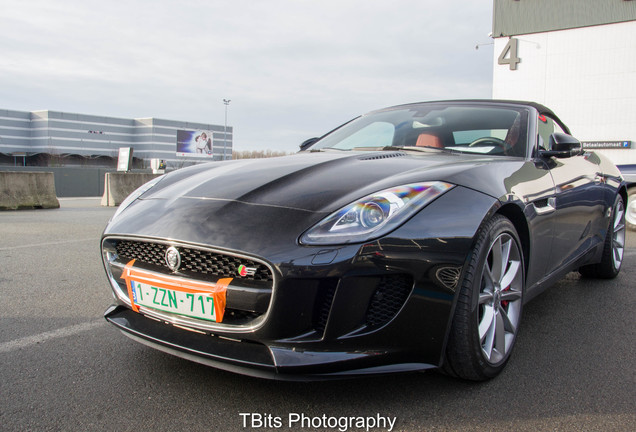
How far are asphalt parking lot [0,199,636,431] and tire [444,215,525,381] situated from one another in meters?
0.11

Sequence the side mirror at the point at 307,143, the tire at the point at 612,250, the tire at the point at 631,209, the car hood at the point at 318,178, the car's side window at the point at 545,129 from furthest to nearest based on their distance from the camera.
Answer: the tire at the point at 631,209 < the tire at the point at 612,250 < the side mirror at the point at 307,143 < the car's side window at the point at 545,129 < the car hood at the point at 318,178

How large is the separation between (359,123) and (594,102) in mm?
20078

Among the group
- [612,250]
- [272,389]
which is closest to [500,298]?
[272,389]

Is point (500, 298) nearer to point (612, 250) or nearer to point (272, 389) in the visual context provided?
point (272, 389)

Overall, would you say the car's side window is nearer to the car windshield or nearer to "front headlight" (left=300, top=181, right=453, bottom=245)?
the car windshield

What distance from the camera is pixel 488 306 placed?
209 cm

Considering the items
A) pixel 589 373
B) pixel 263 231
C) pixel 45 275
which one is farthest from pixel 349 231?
pixel 45 275

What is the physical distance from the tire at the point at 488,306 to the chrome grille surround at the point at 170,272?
0.72 m

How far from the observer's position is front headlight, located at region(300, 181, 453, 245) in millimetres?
1702

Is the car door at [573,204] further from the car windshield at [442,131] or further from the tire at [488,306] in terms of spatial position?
the tire at [488,306]

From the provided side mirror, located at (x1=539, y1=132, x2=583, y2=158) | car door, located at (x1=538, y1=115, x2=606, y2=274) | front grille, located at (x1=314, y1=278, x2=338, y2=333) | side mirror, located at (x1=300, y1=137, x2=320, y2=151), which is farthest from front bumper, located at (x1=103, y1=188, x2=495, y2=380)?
side mirror, located at (x1=300, y1=137, x2=320, y2=151)

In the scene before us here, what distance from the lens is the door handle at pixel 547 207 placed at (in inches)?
95.4

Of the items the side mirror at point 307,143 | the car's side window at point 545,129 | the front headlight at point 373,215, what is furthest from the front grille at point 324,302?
the side mirror at point 307,143

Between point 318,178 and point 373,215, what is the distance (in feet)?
1.48
